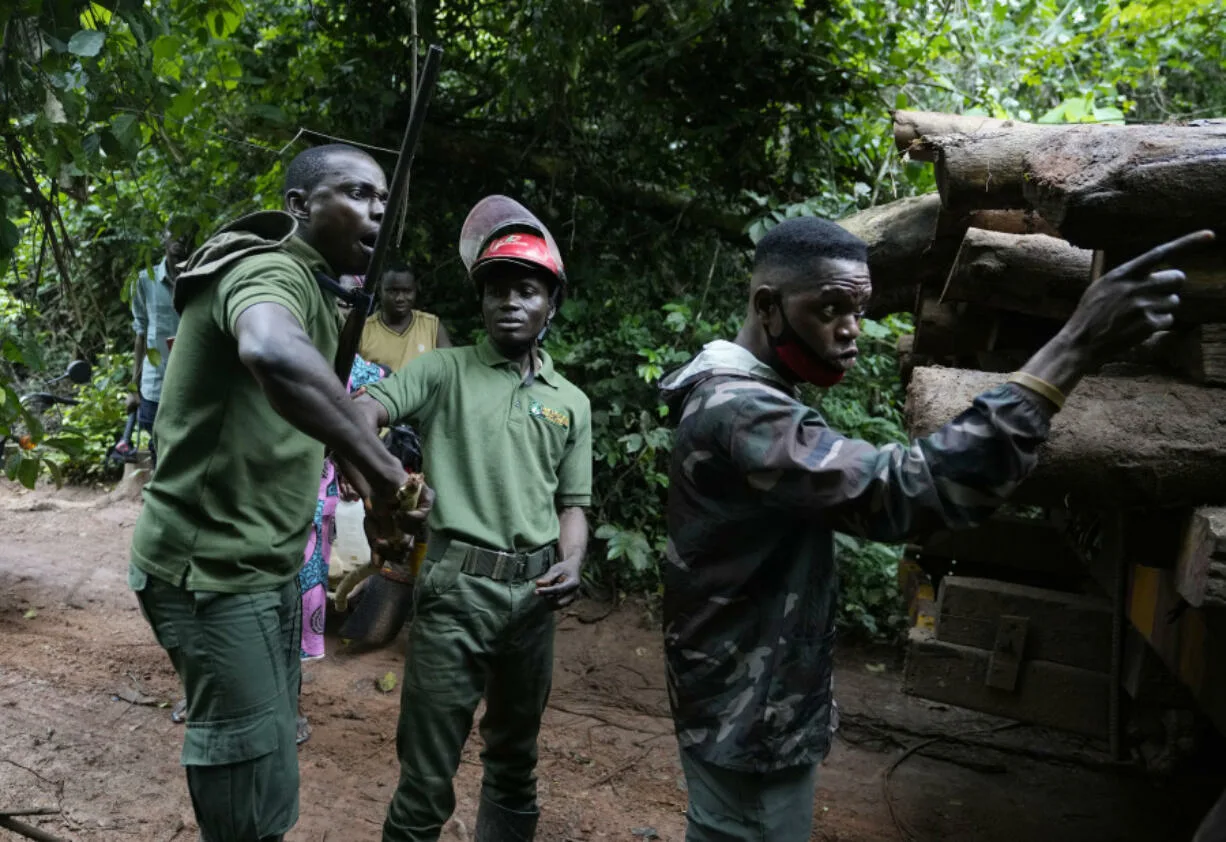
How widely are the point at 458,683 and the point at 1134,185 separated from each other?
2066 millimetres

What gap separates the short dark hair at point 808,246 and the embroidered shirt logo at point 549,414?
3.82ft

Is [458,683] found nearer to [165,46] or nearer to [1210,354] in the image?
[1210,354]

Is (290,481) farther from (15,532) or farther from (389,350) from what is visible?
(15,532)

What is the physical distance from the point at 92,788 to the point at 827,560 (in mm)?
2980

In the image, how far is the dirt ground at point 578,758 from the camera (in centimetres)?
353

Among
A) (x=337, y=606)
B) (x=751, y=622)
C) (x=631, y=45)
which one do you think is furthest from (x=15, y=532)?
(x=751, y=622)

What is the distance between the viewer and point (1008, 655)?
2.80 m

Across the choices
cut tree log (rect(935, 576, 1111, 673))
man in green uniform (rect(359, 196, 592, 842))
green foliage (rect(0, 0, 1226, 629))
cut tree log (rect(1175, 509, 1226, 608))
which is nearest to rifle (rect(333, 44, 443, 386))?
man in green uniform (rect(359, 196, 592, 842))

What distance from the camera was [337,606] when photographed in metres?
5.27

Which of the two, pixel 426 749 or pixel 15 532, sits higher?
pixel 426 749

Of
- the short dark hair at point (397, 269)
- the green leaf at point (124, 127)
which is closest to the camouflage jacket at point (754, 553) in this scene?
the green leaf at point (124, 127)

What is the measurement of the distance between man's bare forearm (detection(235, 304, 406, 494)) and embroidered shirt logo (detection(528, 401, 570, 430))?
3.37 ft

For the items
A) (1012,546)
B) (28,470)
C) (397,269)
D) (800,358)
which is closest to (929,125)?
(1012,546)

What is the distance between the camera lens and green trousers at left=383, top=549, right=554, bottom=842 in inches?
105
